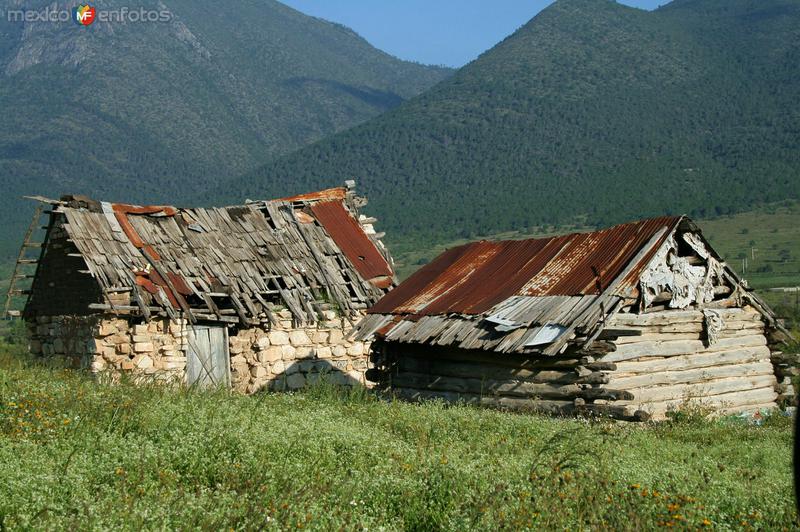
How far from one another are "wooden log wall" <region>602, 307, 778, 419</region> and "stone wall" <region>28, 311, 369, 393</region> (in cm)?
600

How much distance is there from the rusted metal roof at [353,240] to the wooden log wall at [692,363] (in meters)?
8.77

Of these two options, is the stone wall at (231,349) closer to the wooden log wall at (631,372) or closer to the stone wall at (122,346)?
the stone wall at (122,346)

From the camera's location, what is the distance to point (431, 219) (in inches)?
3073

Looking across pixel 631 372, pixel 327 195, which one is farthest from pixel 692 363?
pixel 327 195

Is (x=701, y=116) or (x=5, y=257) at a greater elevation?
(x=701, y=116)

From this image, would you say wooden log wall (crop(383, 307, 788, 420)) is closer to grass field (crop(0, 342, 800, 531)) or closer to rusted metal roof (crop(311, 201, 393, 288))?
grass field (crop(0, 342, 800, 531))

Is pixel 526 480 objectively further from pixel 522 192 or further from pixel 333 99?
pixel 333 99

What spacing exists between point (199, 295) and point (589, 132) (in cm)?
7243

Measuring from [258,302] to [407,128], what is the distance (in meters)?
82.5

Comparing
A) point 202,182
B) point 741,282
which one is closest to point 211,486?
point 741,282

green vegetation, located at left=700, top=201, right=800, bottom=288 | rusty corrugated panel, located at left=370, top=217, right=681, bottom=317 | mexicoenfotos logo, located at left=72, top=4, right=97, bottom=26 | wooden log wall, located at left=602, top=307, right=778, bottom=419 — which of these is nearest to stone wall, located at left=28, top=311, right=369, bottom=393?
rusty corrugated panel, located at left=370, top=217, right=681, bottom=317

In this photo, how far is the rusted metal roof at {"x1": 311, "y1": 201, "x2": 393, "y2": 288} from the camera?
2322cm

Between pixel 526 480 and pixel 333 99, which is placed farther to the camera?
pixel 333 99

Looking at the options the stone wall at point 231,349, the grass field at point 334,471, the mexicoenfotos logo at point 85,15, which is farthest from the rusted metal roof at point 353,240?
the mexicoenfotos logo at point 85,15
